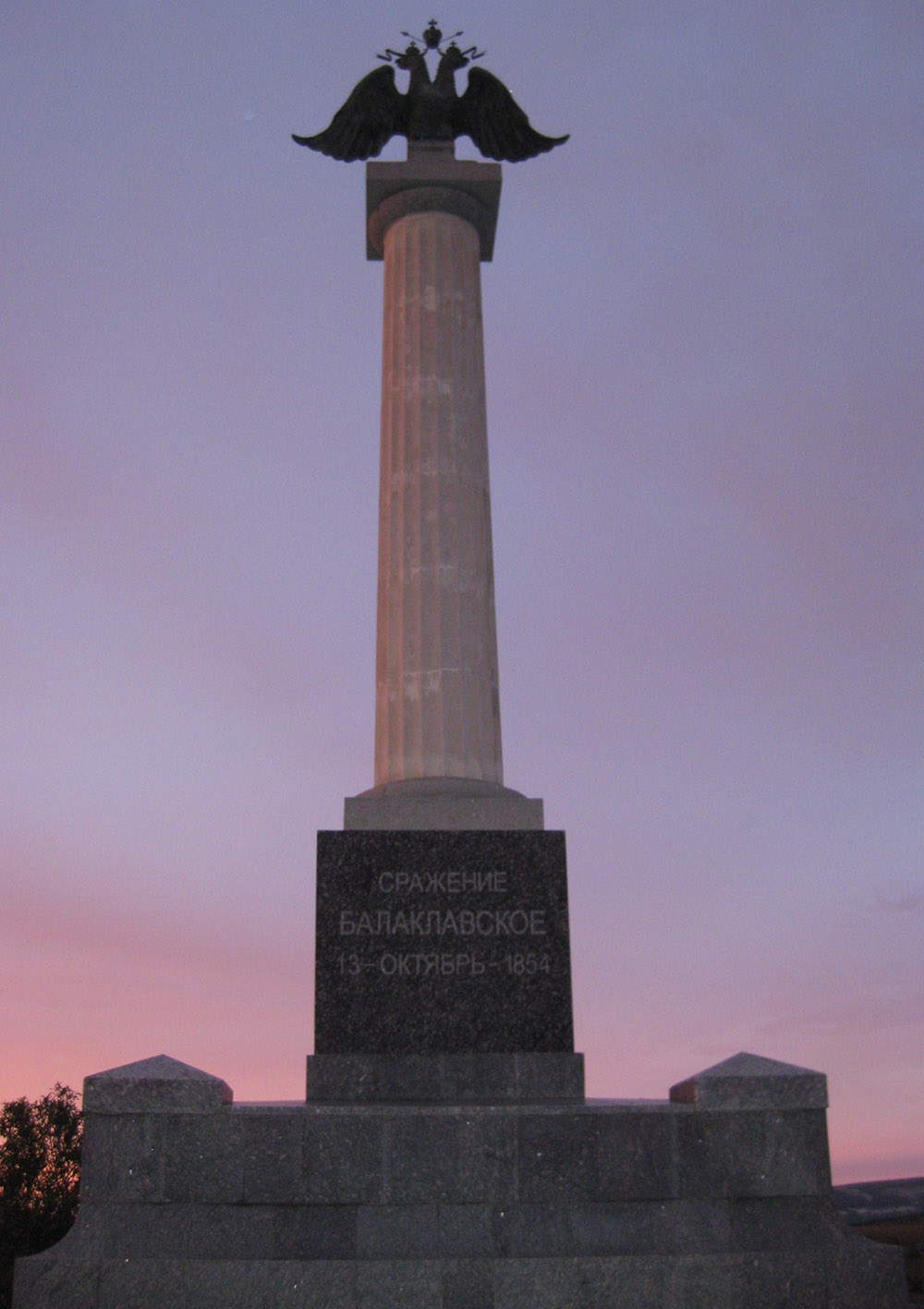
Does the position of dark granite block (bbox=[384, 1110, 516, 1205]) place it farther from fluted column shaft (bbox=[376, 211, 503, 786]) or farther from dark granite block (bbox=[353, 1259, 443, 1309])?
fluted column shaft (bbox=[376, 211, 503, 786])

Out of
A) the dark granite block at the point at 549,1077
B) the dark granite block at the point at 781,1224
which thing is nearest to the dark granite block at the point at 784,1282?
the dark granite block at the point at 781,1224

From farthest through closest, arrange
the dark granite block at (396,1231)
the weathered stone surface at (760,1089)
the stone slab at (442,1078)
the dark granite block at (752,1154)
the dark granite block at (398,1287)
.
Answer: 1. the stone slab at (442,1078)
2. the weathered stone surface at (760,1089)
3. the dark granite block at (752,1154)
4. the dark granite block at (396,1231)
5. the dark granite block at (398,1287)

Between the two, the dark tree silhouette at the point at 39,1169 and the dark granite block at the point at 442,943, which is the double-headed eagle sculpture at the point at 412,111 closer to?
the dark granite block at the point at 442,943

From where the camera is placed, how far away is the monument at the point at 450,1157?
1137cm

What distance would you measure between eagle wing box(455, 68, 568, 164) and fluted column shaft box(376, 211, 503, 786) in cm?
265

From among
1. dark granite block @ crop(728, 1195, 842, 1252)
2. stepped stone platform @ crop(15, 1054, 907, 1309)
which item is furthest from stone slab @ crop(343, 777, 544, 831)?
dark granite block @ crop(728, 1195, 842, 1252)

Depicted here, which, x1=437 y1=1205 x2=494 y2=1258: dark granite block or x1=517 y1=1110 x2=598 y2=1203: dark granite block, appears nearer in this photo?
x1=437 y1=1205 x2=494 y2=1258: dark granite block

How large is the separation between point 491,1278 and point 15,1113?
1957cm

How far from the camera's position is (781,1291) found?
1143 cm

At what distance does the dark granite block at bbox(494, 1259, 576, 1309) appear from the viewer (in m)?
11.2

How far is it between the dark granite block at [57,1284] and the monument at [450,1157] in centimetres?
2

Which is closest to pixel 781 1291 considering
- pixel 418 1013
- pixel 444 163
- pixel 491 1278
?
pixel 491 1278

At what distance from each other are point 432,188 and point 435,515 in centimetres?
576

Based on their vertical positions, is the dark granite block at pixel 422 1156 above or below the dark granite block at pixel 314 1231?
above
